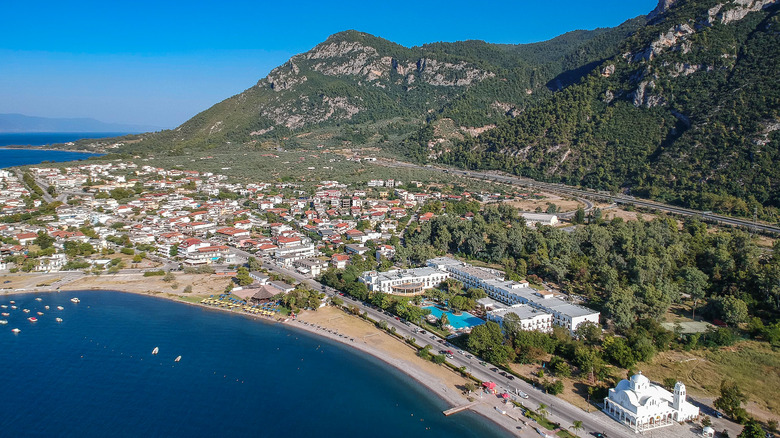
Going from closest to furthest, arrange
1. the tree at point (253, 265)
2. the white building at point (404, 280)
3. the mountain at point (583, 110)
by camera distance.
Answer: the white building at point (404, 280) → the tree at point (253, 265) → the mountain at point (583, 110)

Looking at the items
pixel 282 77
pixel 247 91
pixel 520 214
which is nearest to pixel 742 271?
pixel 520 214

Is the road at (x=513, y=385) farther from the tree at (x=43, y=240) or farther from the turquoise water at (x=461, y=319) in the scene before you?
the tree at (x=43, y=240)

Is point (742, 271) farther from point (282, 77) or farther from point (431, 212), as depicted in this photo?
point (282, 77)

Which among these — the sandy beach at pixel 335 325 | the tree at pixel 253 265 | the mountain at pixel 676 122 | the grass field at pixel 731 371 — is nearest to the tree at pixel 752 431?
the grass field at pixel 731 371

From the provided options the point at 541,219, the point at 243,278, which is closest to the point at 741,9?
the point at 541,219

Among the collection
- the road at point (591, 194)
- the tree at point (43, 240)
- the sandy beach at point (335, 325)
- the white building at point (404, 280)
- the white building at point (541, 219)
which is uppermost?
the road at point (591, 194)

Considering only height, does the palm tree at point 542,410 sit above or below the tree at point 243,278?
below

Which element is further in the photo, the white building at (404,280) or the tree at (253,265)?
the tree at (253,265)
